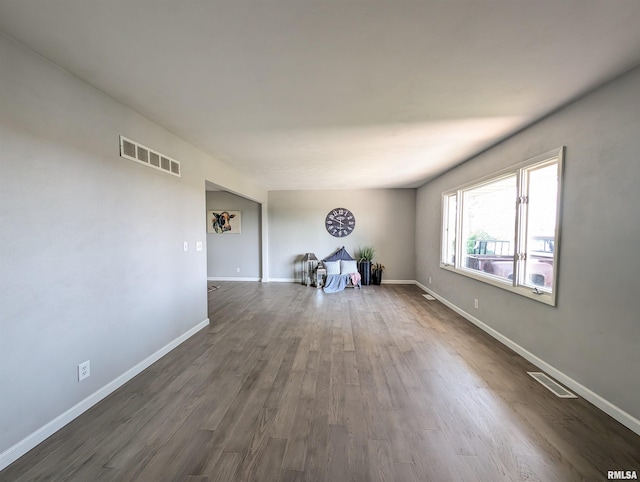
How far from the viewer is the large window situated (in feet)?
8.10

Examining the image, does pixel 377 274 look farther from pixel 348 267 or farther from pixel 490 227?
pixel 490 227

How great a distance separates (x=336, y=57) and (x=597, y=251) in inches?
94.7

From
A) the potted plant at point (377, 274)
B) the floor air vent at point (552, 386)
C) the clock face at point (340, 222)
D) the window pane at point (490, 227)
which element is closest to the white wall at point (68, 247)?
the floor air vent at point (552, 386)

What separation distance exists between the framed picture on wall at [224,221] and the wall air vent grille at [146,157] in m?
3.95

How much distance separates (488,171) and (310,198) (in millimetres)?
4180

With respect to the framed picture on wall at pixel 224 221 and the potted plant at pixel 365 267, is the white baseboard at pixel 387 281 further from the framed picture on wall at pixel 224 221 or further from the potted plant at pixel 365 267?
the framed picture on wall at pixel 224 221

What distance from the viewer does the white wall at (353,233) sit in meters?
6.60

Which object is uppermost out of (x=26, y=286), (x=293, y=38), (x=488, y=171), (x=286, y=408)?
(x=293, y=38)

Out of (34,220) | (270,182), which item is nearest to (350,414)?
(34,220)

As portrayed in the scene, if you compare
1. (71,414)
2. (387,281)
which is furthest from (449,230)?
(71,414)

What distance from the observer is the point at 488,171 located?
3.37 metres

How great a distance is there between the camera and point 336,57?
63.0 inches

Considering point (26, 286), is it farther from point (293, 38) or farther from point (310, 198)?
point (310, 198)

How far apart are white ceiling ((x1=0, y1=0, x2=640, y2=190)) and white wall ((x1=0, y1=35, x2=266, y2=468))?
24 centimetres
